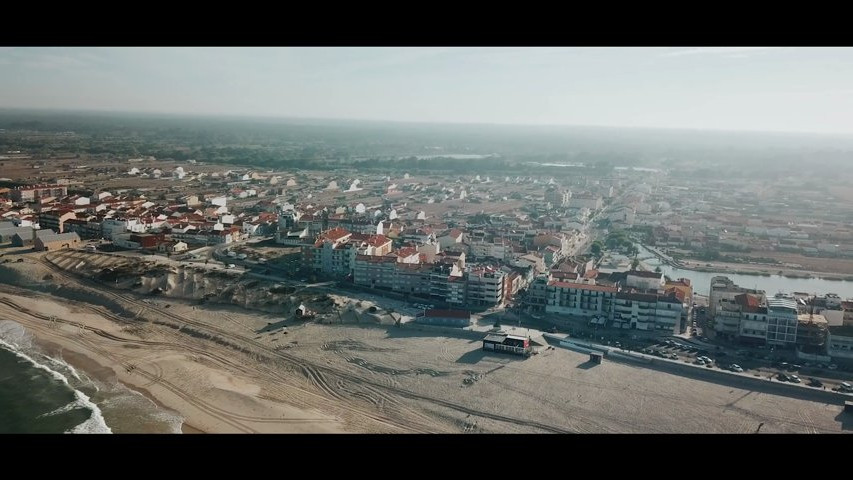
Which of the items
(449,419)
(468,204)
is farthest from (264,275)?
(468,204)

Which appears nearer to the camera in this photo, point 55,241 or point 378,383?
point 378,383

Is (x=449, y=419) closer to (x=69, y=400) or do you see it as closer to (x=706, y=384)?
(x=706, y=384)

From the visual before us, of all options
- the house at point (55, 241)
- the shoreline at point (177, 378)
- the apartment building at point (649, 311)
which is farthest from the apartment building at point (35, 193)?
the apartment building at point (649, 311)

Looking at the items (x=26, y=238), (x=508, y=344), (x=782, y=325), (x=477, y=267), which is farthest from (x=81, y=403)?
(x=782, y=325)

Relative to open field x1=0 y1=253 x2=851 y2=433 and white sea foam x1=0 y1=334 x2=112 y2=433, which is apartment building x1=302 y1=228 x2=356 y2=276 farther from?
white sea foam x1=0 y1=334 x2=112 y2=433

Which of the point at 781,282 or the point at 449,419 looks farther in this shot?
the point at 781,282

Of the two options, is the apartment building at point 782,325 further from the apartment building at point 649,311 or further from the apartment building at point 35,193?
the apartment building at point 35,193

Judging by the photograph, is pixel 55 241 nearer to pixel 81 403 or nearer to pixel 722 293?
pixel 81 403
